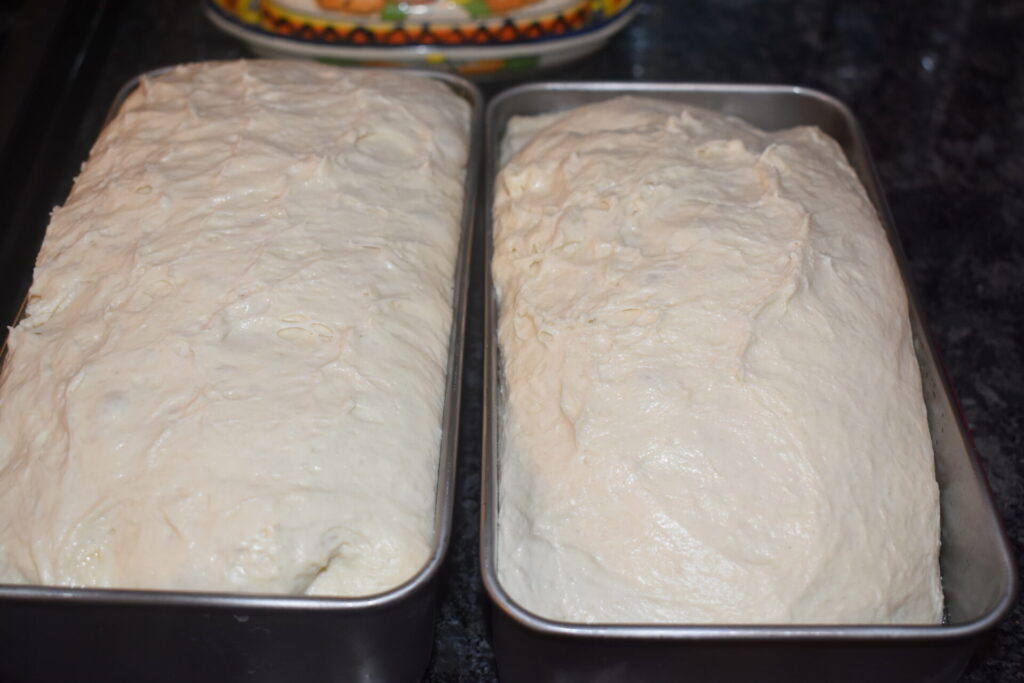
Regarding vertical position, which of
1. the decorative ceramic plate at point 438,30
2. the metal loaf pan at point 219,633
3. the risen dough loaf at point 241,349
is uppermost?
the decorative ceramic plate at point 438,30

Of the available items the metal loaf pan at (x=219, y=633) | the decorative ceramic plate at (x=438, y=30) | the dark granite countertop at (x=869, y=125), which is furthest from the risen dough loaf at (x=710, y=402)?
the decorative ceramic plate at (x=438, y=30)

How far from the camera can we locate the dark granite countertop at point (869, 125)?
1686 mm

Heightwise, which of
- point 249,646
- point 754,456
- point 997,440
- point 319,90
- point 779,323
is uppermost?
point 319,90

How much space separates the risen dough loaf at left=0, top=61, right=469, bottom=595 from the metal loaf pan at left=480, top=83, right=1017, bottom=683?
18 centimetres

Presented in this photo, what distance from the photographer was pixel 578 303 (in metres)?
1.49

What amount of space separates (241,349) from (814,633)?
966mm

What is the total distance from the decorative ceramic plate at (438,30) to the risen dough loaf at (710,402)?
0.69 meters

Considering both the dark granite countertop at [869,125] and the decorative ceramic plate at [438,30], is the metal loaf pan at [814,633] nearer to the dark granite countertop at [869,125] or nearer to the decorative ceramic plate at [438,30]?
the dark granite countertop at [869,125]

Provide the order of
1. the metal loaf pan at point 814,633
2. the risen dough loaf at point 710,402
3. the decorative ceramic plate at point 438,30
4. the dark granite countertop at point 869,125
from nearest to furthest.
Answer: the metal loaf pan at point 814,633 < the risen dough loaf at point 710,402 < the dark granite countertop at point 869,125 < the decorative ceramic plate at point 438,30

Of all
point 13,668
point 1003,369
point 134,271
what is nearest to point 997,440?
point 1003,369

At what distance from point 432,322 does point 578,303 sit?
10.4 inches

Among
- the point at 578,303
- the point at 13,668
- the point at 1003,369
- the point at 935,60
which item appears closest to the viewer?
the point at 13,668

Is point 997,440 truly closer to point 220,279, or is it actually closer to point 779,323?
point 779,323

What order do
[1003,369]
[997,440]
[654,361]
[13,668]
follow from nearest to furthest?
1. [13,668]
2. [654,361]
3. [997,440]
4. [1003,369]
